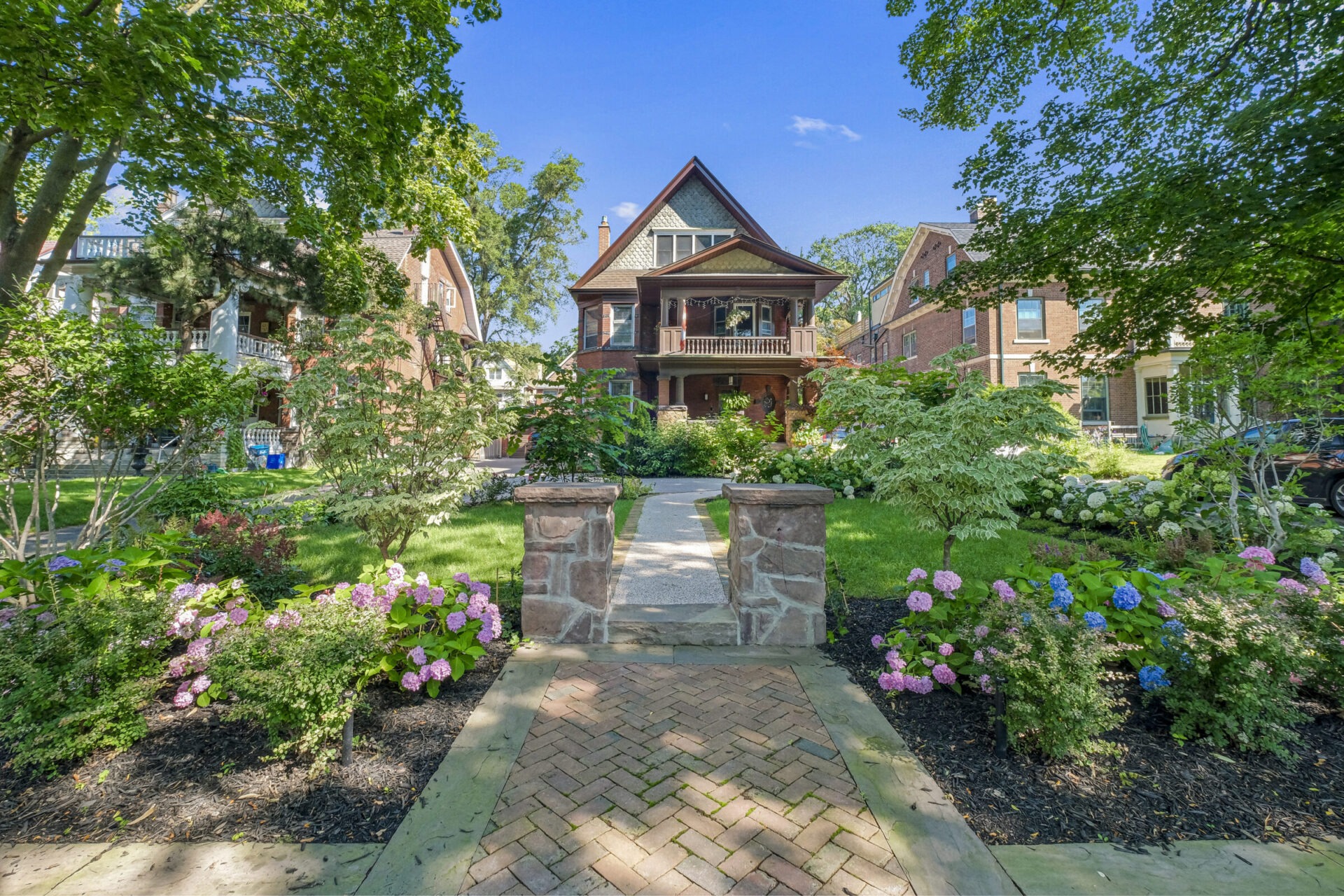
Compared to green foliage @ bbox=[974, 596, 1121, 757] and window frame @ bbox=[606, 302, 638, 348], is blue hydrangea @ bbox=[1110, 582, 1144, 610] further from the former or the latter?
window frame @ bbox=[606, 302, 638, 348]

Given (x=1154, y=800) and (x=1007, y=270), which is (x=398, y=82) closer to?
(x=1007, y=270)

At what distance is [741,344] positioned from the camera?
747 inches

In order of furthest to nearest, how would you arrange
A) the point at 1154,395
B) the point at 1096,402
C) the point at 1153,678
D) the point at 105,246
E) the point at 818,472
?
the point at 1096,402 → the point at 1154,395 → the point at 105,246 → the point at 818,472 → the point at 1153,678

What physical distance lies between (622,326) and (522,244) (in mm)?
9781

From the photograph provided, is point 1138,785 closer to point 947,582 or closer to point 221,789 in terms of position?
point 947,582

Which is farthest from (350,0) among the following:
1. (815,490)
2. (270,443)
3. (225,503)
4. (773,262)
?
(773,262)

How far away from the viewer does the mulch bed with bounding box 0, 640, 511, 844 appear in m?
1.92

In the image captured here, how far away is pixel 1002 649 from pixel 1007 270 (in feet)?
15.8

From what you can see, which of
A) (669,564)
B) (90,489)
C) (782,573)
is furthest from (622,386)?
(782,573)

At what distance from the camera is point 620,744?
2473 mm

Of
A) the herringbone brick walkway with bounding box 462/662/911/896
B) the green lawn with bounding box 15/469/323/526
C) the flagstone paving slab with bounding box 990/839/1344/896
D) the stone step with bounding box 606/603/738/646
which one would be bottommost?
the flagstone paving slab with bounding box 990/839/1344/896

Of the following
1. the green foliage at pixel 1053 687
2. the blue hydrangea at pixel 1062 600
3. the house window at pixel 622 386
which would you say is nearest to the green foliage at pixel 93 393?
the green foliage at pixel 1053 687

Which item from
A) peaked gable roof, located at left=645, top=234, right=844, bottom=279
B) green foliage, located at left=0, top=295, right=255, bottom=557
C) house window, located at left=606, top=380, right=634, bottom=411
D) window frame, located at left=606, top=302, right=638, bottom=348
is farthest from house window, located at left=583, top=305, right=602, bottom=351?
green foliage, located at left=0, top=295, right=255, bottom=557

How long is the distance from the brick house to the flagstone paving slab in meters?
14.7
